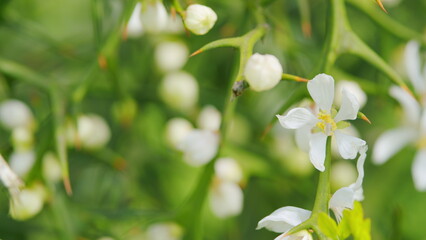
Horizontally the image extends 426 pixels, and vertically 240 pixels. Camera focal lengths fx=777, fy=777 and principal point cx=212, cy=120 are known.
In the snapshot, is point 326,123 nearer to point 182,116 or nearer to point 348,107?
point 348,107

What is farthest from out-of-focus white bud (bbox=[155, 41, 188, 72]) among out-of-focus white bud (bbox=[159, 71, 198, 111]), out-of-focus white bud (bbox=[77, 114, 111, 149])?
out-of-focus white bud (bbox=[77, 114, 111, 149])

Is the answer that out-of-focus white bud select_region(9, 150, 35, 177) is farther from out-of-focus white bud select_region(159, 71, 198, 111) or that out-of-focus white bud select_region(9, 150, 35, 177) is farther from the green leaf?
the green leaf

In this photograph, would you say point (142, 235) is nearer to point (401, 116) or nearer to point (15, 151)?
point (15, 151)

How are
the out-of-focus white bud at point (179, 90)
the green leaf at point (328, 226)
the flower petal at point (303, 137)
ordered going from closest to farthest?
1. the green leaf at point (328, 226)
2. the flower petal at point (303, 137)
3. the out-of-focus white bud at point (179, 90)

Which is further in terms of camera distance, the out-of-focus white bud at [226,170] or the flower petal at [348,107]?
the out-of-focus white bud at [226,170]

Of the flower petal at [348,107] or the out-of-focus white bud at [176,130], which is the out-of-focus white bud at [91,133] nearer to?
the out-of-focus white bud at [176,130]

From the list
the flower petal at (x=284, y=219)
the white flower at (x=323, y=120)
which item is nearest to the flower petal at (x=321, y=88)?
the white flower at (x=323, y=120)
